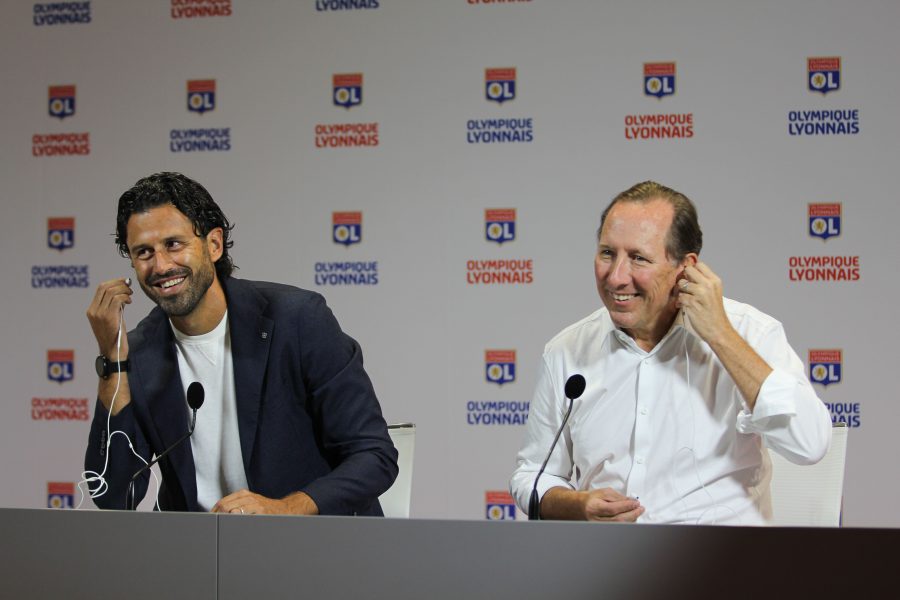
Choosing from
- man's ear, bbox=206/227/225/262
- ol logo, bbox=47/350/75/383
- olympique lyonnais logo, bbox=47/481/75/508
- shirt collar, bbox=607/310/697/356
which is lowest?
olympique lyonnais logo, bbox=47/481/75/508

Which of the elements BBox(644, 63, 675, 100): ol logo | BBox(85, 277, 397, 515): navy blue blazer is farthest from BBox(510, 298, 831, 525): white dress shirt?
BBox(644, 63, 675, 100): ol logo

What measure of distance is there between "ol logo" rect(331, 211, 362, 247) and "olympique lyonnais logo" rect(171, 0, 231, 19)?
125cm

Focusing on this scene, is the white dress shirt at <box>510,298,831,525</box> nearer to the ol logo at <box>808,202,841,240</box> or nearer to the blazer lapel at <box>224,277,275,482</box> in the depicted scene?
the blazer lapel at <box>224,277,275,482</box>

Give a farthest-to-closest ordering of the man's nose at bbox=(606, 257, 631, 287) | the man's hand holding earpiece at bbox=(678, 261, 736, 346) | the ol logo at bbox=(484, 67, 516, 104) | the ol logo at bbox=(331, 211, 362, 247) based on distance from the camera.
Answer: the ol logo at bbox=(331, 211, 362, 247) < the ol logo at bbox=(484, 67, 516, 104) < the man's nose at bbox=(606, 257, 631, 287) < the man's hand holding earpiece at bbox=(678, 261, 736, 346)

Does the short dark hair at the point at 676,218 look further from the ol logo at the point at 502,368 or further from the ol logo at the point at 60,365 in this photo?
the ol logo at the point at 60,365

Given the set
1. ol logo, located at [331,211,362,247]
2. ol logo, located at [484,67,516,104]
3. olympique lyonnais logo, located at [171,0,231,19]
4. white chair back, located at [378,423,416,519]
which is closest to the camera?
white chair back, located at [378,423,416,519]

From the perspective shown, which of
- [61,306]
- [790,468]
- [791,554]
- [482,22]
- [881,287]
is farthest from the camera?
[61,306]

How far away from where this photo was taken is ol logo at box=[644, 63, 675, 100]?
441 cm

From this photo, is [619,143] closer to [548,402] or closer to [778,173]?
[778,173]

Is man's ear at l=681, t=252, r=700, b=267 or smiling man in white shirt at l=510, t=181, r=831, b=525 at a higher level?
man's ear at l=681, t=252, r=700, b=267

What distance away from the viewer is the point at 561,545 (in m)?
1.24

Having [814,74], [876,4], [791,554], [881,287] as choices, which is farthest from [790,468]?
[876,4]

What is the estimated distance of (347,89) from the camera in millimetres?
4668

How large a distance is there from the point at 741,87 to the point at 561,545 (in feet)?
11.9
